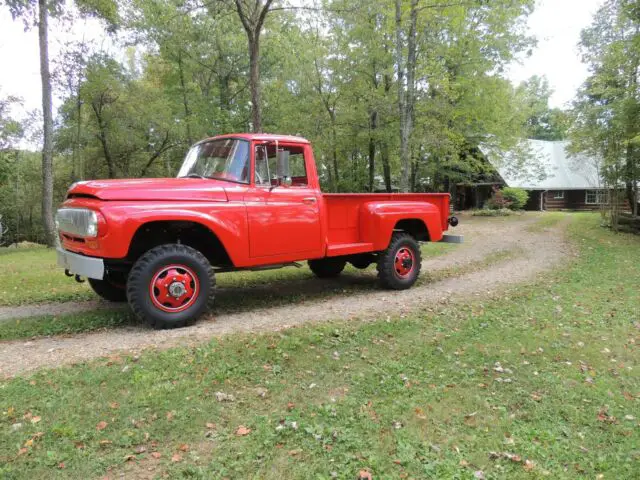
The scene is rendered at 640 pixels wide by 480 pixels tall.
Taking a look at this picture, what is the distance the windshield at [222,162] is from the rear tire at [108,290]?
75.1 inches

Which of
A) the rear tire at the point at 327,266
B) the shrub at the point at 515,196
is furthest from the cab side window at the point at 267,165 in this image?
the shrub at the point at 515,196

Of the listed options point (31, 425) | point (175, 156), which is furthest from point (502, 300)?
point (175, 156)

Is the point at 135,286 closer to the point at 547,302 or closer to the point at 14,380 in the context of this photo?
the point at 14,380

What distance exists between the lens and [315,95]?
82.3 feet

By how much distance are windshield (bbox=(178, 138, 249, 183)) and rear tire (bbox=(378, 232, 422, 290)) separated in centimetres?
306

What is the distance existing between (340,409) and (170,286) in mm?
2530

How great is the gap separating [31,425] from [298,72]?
79.5 ft

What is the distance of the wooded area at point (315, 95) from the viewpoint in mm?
18609

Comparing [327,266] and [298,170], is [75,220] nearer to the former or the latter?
[298,170]

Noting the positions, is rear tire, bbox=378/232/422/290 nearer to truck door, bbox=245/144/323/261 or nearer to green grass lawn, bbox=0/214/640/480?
truck door, bbox=245/144/323/261

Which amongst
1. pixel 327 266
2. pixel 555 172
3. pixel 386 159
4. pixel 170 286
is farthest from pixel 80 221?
pixel 555 172

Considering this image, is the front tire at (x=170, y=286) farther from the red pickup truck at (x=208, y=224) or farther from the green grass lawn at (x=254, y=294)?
the green grass lawn at (x=254, y=294)

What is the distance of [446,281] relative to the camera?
29.6 ft

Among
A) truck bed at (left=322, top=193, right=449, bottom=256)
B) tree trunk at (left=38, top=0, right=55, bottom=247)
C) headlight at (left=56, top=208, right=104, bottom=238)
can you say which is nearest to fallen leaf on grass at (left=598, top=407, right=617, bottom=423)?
truck bed at (left=322, top=193, right=449, bottom=256)
